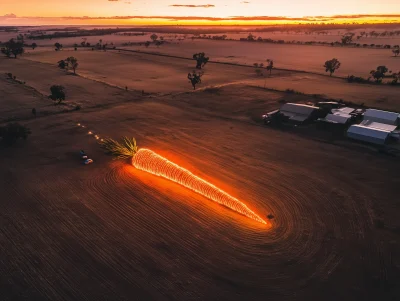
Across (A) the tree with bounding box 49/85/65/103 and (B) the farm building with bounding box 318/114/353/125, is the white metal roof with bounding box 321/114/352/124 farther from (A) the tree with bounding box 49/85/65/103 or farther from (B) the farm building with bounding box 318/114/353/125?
(A) the tree with bounding box 49/85/65/103

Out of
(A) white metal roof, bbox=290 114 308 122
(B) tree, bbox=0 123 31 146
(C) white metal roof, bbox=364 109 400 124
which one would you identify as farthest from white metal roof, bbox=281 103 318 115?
(B) tree, bbox=0 123 31 146

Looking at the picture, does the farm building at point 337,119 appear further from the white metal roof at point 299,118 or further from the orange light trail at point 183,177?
the orange light trail at point 183,177

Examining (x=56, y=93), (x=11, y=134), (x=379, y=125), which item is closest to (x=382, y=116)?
(x=379, y=125)

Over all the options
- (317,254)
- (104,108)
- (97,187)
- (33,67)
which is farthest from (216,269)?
(33,67)

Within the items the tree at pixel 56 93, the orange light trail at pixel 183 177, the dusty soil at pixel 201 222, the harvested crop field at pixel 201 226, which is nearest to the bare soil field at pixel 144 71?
the tree at pixel 56 93

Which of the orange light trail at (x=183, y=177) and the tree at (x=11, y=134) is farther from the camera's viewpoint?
the tree at (x=11, y=134)

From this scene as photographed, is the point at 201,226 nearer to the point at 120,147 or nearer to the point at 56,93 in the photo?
the point at 120,147
